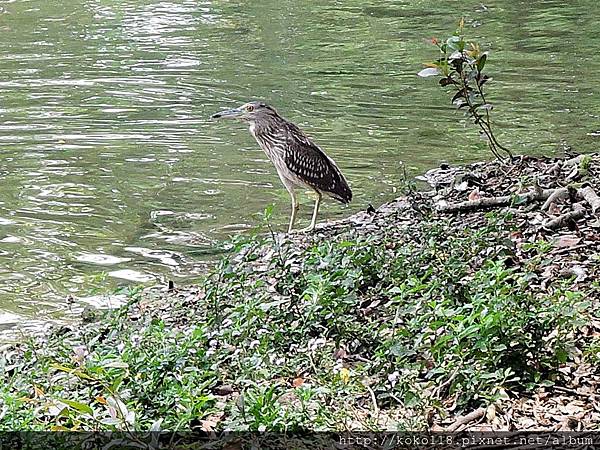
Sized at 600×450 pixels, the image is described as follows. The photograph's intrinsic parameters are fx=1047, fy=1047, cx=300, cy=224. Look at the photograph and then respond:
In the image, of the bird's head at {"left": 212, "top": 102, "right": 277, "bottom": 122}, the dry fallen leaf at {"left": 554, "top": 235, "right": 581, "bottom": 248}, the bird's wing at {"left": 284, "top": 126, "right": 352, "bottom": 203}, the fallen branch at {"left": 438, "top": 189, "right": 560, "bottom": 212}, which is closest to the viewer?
the dry fallen leaf at {"left": 554, "top": 235, "right": 581, "bottom": 248}

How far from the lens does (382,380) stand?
469 cm

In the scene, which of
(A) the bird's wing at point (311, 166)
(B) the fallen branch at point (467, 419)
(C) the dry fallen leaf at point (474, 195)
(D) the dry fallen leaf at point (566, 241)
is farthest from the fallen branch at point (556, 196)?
(B) the fallen branch at point (467, 419)

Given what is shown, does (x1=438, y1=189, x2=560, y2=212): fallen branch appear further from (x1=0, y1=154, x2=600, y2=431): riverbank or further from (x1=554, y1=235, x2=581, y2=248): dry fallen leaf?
(x1=554, y1=235, x2=581, y2=248): dry fallen leaf

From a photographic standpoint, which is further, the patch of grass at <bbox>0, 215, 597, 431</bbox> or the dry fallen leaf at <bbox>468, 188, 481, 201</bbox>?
the dry fallen leaf at <bbox>468, 188, 481, 201</bbox>

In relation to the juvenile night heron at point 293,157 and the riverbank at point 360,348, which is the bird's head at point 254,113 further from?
the riverbank at point 360,348

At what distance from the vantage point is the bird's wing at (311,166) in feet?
27.9

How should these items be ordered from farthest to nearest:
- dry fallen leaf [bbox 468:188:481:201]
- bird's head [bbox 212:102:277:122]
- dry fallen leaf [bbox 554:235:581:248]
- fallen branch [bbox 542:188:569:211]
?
bird's head [bbox 212:102:277:122] < dry fallen leaf [bbox 468:188:481:201] < fallen branch [bbox 542:188:569:211] < dry fallen leaf [bbox 554:235:581:248]

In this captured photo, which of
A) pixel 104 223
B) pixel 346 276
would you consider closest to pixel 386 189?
pixel 104 223

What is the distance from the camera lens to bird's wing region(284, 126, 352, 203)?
8.51 meters

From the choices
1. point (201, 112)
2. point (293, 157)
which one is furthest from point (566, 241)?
point (201, 112)

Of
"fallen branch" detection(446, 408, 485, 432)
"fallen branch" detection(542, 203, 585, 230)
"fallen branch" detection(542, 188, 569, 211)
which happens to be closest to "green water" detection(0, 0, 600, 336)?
"fallen branch" detection(542, 188, 569, 211)

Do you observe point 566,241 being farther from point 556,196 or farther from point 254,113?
point 254,113

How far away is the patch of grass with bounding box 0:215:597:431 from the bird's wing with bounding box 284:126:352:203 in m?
2.45

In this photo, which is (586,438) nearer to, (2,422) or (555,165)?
(2,422)
